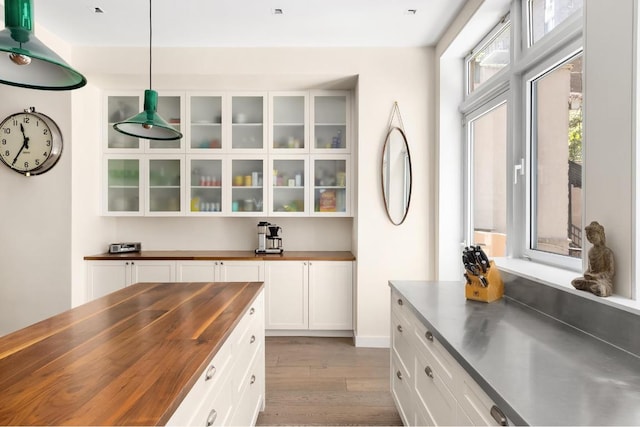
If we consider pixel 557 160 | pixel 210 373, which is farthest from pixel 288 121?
pixel 210 373

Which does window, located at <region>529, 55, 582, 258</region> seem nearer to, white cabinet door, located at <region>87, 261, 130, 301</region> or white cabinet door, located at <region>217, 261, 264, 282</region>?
white cabinet door, located at <region>217, 261, 264, 282</region>

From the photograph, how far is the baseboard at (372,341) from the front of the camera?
11.8 ft

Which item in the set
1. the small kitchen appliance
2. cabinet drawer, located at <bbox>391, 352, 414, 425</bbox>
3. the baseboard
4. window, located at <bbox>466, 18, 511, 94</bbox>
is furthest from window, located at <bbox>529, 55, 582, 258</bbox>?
the small kitchen appliance

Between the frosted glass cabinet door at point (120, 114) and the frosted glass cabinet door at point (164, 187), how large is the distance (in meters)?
0.31

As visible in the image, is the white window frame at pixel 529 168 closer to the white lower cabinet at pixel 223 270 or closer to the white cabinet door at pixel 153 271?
the white lower cabinet at pixel 223 270

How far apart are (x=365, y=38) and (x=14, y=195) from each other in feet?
11.8

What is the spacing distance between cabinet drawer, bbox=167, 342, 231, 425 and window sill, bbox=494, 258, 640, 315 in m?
1.43

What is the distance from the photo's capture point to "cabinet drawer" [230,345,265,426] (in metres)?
1.75

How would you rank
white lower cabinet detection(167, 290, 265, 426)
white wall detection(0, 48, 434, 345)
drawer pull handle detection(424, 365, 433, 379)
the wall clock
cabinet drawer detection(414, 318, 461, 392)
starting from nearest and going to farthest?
white lower cabinet detection(167, 290, 265, 426), cabinet drawer detection(414, 318, 461, 392), drawer pull handle detection(424, 365, 433, 379), the wall clock, white wall detection(0, 48, 434, 345)

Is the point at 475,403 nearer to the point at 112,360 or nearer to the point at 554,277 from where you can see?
the point at 554,277

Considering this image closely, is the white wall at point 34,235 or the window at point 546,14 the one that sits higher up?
the window at point 546,14

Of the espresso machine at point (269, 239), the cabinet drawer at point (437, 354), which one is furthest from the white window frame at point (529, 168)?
the espresso machine at point (269, 239)

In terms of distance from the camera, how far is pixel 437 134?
3.55m

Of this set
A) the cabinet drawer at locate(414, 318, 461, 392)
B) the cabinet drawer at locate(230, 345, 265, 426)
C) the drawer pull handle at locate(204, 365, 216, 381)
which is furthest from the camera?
the cabinet drawer at locate(230, 345, 265, 426)
